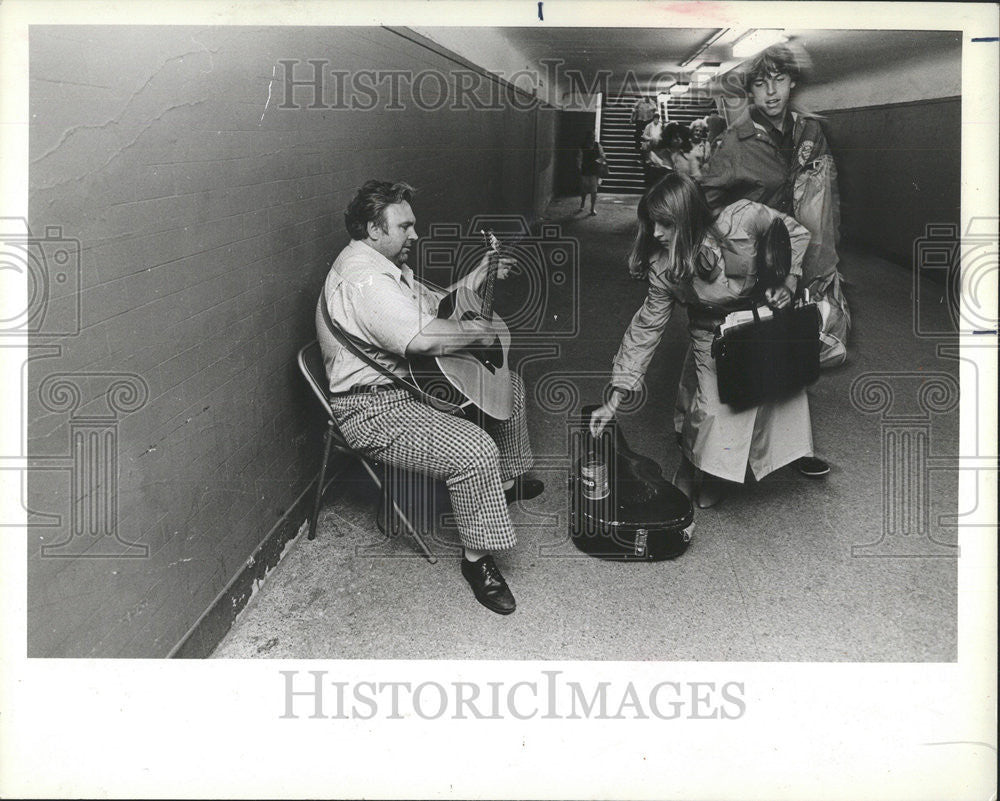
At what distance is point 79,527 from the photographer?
224cm

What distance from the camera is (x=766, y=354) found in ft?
11.8

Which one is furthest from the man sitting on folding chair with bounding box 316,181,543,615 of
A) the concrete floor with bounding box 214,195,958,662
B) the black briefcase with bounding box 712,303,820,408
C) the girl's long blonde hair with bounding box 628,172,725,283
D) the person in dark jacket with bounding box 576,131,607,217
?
the person in dark jacket with bounding box 576,131,607,217

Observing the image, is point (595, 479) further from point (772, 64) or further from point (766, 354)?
point (772, 64)

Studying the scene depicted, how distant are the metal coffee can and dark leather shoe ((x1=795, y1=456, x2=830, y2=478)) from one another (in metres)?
1.17

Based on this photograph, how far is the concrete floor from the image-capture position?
9.92ft

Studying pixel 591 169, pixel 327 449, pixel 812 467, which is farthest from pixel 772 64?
pixel 591 169

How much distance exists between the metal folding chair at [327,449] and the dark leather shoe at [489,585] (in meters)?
0.24

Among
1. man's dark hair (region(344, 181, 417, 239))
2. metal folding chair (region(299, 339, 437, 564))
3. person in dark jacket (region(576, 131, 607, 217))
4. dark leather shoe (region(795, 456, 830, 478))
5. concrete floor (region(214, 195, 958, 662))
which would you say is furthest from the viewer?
person in dark jacket (region(576, 131, 607, 217))

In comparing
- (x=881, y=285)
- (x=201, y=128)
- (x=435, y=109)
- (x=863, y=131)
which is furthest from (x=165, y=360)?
(x=863, y=131)

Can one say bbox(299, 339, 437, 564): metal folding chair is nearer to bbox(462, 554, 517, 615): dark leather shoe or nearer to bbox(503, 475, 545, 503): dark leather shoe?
bbox(462, 554, 517, 615): dark leather shoe

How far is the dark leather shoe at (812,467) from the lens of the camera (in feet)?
13.8

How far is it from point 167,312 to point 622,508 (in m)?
1.92

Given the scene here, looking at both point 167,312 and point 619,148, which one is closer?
point 167,312

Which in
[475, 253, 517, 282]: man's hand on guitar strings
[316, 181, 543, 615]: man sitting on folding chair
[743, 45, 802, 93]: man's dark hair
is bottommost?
[316, 181, 543, 615]: man sitting on folding chair
